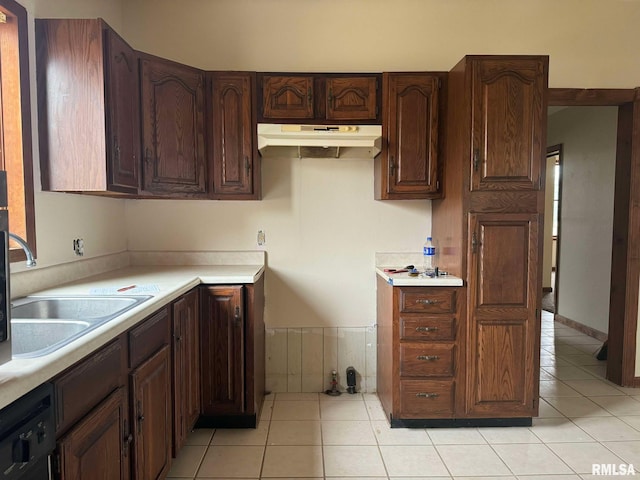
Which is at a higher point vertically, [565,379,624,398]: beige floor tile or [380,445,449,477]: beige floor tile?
[565,379,624,398]: beige floor tile

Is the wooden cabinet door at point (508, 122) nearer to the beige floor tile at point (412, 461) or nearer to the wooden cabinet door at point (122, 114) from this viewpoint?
the beige floor tile at point (412, 461)

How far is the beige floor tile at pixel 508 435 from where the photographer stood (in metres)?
2.20

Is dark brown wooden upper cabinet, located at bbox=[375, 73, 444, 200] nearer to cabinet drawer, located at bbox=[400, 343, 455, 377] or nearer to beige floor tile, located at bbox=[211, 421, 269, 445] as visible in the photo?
cabinet drawer, located at bbox=[400, 343, 455, 377]

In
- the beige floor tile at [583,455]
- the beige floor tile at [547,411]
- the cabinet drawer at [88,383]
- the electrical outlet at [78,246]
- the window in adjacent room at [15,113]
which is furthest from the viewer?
the beige floor tile at [547,411]

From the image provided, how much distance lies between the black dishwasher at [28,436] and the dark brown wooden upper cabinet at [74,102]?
4.00 feet

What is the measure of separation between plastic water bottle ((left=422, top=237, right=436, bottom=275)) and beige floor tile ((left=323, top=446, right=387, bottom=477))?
3.86ft

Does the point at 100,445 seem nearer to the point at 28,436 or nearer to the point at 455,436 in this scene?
the point at 28,436

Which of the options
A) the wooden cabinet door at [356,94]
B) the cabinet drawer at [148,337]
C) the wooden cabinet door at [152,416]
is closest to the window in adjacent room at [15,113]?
the cabinet drawer at [148,337]

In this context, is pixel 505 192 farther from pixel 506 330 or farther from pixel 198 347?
pixel 198 347

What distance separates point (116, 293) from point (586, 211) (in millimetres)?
4357

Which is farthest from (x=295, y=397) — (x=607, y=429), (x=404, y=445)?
(x=607, y=429)

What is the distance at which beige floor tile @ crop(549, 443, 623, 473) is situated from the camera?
6.47ft

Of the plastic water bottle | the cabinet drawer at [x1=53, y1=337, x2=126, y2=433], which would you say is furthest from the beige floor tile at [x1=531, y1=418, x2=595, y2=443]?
the cabinet drawer at [x1=53, y1=337, x2=126, y2=433]
